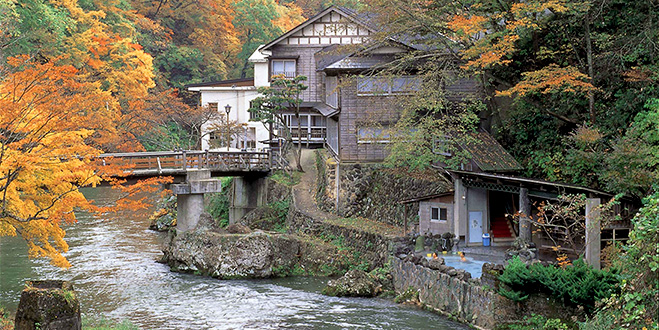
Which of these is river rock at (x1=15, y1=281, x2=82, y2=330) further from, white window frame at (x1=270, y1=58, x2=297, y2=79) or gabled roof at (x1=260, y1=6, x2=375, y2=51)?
white window frame at (x1=270, y1=58, x2=297, y2=79)

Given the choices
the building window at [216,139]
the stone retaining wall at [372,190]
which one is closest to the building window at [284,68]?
the building window at [216,139]

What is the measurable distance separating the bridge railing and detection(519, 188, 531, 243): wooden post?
15.4 metres

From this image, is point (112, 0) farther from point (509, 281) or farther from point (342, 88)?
point (509, 281)

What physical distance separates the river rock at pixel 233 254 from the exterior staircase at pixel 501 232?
8.66 metres

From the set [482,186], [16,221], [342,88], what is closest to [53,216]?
[16,221]

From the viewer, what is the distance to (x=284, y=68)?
150 ft

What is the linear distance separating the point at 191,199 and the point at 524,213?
55.8ft

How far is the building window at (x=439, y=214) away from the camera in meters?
28.2

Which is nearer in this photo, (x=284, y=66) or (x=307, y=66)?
(x=307, y=66)

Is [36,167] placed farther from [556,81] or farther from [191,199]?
[556,81]

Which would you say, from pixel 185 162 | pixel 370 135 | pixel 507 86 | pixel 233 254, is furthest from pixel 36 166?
pixel 507 86

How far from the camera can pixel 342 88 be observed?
33.8m

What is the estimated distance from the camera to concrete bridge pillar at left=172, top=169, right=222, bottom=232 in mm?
33625

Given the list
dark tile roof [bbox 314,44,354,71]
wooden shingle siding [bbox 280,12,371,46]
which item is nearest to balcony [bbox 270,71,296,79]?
wooden shingle siding [bbox 280,12,371,46]
